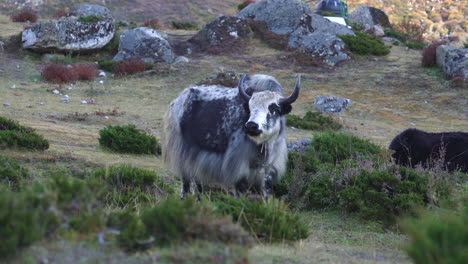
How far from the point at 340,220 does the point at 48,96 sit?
40.1 feet

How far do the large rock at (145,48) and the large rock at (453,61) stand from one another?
10.4 m

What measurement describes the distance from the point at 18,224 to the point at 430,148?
8.53 meters

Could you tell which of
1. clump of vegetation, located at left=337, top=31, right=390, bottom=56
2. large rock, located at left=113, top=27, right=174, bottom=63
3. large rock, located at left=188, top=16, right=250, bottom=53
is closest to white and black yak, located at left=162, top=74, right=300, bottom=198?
large rock, located at left=113, top=27, right=174, bottom=63

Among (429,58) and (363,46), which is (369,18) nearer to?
(363,46)

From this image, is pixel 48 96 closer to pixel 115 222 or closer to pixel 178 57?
pixel 178 57

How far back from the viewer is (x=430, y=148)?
34.4ft

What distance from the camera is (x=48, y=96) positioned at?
17828 mm

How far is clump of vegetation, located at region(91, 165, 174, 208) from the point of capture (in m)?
7.32

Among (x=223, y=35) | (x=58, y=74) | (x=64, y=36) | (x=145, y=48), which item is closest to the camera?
(x=58, y=74)

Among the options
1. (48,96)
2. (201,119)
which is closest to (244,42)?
(48,96)

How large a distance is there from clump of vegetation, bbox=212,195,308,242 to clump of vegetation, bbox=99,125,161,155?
6317mm

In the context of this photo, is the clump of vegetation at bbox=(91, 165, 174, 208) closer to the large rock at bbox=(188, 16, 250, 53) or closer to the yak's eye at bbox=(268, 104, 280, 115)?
the yak's eye at bbox=(268, 104, 280, 115)

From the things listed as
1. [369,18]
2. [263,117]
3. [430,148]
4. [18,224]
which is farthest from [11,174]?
[369,18]

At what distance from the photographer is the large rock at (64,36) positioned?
74.5 feet
